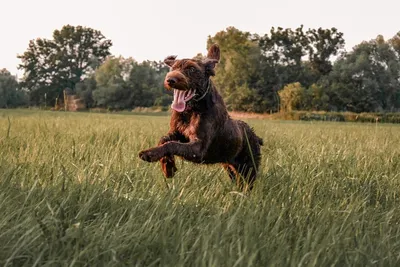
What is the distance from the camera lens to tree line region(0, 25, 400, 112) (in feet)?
256

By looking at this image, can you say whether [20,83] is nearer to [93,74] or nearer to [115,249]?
[93,74]

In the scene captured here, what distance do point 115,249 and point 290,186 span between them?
2.20 m

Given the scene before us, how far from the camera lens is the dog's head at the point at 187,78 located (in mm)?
3248

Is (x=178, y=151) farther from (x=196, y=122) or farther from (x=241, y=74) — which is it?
(x=241, y=74)

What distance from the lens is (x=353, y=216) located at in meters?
3.05

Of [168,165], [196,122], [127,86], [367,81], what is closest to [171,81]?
[196,122]

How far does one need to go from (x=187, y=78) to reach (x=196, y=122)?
34 centimetres

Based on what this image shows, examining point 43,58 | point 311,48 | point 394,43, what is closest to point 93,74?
point 43,58

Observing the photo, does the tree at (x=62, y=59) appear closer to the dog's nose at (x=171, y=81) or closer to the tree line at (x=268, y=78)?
the tree line at (x=268, y=78)

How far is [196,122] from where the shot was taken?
3447mm

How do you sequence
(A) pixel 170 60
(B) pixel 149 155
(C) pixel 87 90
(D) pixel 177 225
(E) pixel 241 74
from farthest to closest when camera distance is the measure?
(C) pixel 87 90 → (E) pixel 241 74 → (A) pixel 170 60 → (B) pixel 149 155 → (D) pixel 177 225

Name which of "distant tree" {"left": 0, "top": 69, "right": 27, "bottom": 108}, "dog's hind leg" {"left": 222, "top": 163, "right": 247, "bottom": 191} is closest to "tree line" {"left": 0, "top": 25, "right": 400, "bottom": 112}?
"distant tree" {"left": 0, "top": 69, "right": 27, "bottom": 108}

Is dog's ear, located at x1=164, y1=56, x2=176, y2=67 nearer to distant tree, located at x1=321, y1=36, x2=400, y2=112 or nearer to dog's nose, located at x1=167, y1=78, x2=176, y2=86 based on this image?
dog's nose, located at x1=167, y1=78, x2=176, y2=86

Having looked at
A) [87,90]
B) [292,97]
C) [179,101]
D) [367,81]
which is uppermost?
[367,81]
